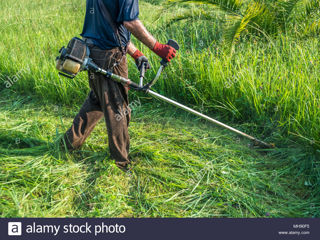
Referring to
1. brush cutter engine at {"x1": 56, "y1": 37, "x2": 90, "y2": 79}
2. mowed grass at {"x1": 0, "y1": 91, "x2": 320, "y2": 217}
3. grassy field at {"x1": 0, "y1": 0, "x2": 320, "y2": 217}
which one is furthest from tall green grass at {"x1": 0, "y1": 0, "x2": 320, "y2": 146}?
brush cutter engine at {"x1": 56, "y1": 37, "x2": 90, "y2": 79}

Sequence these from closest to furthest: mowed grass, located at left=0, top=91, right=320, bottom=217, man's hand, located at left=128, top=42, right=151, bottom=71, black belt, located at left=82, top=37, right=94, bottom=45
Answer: mowed grass, located at left=0, top=91, right=320, bottom=217, black belt, located at left=82, top=37, right=94, bottom=45, man's hand, located at left=128, top=42, right=151, bottom=71

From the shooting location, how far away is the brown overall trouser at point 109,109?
2.58 meters

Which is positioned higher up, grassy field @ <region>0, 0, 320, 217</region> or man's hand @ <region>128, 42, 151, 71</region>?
man's hand @ <region>128, 42, 151, 71</region>

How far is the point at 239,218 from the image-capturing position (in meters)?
2.37

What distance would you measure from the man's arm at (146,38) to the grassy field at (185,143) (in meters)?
1.00

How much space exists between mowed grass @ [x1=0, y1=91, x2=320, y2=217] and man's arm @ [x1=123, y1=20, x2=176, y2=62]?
39.0 inches

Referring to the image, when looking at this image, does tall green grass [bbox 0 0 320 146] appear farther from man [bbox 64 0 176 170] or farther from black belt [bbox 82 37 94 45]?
black belt [bbox 82 37 94 45]

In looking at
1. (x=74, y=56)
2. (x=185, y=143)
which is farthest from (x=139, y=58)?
(x=185, y=143)

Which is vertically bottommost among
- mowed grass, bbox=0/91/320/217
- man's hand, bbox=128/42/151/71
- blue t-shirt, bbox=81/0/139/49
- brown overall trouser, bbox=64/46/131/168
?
mowed grass, bbox=0/91/320/217

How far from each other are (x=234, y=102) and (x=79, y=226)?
220cm

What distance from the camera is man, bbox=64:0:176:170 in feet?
7.77

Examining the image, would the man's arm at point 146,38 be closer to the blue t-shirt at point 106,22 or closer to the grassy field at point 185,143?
the blue t-shirt at point 106,22

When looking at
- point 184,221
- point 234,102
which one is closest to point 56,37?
point 234,102

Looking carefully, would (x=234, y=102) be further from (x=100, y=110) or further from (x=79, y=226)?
(x=79, y=226)
